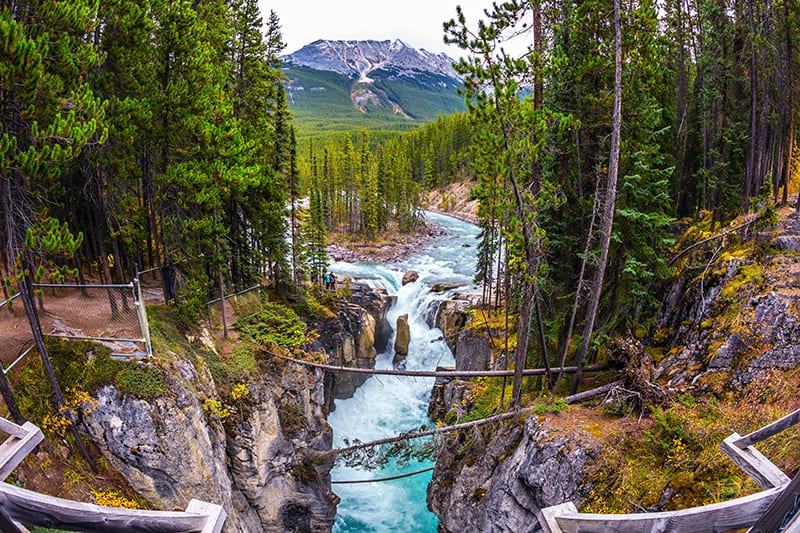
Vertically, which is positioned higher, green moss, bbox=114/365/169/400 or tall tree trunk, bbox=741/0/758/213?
tall tree trunk, bbox=741/0/758/213

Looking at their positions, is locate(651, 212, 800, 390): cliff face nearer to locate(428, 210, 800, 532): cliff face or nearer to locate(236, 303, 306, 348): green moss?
locate(428, 210, 800, 532): cliff face

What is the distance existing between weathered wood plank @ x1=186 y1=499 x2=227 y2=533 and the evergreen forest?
21.8 feet

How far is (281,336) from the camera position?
1557 centimetres

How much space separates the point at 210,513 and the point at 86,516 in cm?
65

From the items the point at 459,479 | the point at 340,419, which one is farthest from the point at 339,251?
the point at 459,479

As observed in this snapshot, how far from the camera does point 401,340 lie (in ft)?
98.8

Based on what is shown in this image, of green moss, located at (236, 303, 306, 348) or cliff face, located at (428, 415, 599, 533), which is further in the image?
green moss, located at (236, 303, 306, 348)

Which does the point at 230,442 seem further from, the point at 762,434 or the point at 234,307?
the point at 762,434

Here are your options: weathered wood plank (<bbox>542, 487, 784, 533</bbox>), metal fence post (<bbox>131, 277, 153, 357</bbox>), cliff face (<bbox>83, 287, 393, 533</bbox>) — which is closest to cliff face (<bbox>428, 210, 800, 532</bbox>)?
cliff face (<bbox>83, 287, 393, 533</bbox>)

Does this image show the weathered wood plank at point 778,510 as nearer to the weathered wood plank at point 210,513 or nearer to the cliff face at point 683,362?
the weathered wood plank at point 210,513

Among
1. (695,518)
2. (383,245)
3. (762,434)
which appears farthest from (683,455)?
(383,245)

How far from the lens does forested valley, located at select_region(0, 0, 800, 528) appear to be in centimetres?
786

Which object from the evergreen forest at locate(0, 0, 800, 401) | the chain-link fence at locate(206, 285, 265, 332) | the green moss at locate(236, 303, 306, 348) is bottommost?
the green moss at locate(236, 303, 306, 348)

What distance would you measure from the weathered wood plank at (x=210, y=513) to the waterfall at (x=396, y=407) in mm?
17417
